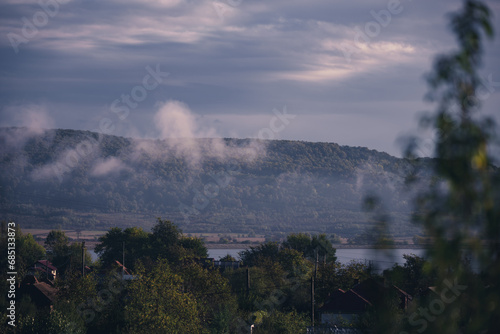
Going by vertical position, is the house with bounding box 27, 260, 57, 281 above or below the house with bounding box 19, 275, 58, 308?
below

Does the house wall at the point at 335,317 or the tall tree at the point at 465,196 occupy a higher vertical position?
the tall tree at the point at 465,196

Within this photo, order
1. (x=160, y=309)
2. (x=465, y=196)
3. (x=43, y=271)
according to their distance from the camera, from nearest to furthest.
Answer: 1. (x=465, y=196)
2. (x=160, y=309)
3. (x=43, y=271)

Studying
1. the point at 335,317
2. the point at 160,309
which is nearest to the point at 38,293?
the point at 160,309

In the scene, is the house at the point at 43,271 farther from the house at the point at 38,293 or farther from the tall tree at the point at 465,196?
the tall tree at the point at 465,196

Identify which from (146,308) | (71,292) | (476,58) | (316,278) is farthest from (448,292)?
(316,278)

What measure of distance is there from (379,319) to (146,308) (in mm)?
28226

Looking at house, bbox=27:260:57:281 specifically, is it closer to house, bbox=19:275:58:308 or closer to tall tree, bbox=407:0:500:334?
house, bbox=19:275:58:308

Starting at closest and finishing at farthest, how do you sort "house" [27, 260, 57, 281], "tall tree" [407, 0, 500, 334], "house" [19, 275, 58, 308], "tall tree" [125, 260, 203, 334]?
"tall tree" [407, 0, 500, 334], "tall tree" [125, 260, 203, 334], "house" [19, 275, 58, 308], "house" [27, 260, 57, 281]

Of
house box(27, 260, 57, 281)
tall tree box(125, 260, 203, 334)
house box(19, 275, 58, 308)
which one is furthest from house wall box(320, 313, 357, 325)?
house box(27, 260, 57, 281)

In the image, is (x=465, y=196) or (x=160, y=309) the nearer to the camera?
(x=465, y=196)

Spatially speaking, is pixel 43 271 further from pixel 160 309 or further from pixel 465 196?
pixel 465 196

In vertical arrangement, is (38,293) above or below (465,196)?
below

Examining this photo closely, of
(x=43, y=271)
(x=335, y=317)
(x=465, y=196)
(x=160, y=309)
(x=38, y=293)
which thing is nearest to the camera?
(x=465, y=196)

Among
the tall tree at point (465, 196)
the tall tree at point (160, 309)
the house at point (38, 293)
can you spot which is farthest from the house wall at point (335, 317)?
the tall tree at point (465, 196)
